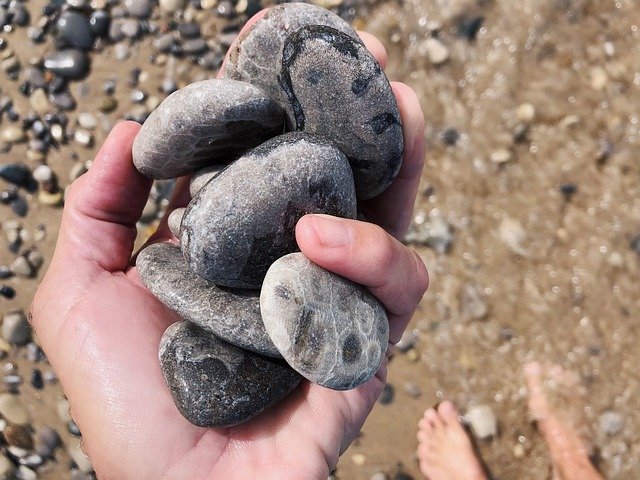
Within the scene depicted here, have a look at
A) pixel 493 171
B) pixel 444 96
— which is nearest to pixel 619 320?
pixel 493 171

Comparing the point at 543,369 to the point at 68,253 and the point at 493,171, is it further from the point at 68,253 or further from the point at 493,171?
the point at 68,253

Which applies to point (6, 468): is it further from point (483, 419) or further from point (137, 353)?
point (483, 419)

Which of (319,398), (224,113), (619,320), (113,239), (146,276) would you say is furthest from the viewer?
(619,320)

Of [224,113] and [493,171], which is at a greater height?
[224,113]

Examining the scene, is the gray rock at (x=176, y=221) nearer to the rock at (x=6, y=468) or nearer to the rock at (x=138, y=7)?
the rock at (x=138, y=7)

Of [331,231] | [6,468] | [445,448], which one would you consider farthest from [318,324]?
[6,468]

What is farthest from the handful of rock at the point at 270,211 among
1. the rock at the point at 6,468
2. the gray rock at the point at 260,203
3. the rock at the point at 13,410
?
the rock at the point at 6,468
